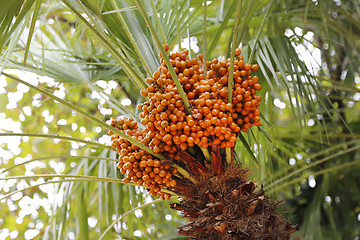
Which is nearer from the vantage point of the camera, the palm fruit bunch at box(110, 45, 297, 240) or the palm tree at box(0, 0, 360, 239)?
the palm fruit bunch at box(110, 45, 297, 240)

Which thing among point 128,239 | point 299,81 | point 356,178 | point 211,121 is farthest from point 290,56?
point 356,178

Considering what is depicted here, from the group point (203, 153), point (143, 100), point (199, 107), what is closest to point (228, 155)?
point (203, 153)

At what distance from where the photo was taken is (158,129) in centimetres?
110

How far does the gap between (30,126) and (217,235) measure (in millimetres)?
2708

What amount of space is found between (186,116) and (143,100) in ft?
3.47

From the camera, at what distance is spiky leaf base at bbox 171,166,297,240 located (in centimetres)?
103

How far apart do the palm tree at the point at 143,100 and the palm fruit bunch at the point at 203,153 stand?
1 cm

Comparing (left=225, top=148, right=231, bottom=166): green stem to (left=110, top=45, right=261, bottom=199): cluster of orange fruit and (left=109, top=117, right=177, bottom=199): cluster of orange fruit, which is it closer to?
(left=110, top=45, right=261, bottom=199): cluster of orange fruit

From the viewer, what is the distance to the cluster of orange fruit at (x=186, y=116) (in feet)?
3.50

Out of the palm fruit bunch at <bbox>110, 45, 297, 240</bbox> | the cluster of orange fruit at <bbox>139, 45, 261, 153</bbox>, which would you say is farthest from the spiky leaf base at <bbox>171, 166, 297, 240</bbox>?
the cluster of orange fruit at <bbox>139, 45, 261, 153</bbox>

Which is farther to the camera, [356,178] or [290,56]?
[356,178]

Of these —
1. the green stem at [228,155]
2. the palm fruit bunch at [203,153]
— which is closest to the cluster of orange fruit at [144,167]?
the palm fruit bunch at [203,153]

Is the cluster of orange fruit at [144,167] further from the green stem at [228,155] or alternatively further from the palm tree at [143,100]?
the green stem at [228,155]

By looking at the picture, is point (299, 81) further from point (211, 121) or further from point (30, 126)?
→ point (30, 126)
